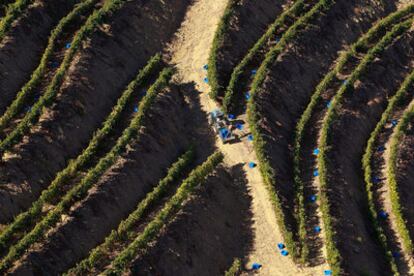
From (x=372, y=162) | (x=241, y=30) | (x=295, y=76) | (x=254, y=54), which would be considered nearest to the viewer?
(x=372, y=162)

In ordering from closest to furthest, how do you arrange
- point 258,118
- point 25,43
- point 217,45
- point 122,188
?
1. point 122,188
2. point 258,118
3. point 25,43
4. point 217,45

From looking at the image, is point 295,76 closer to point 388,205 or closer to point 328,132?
point 328,132

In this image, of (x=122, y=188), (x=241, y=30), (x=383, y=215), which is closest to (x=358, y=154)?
(x=383, y=215)

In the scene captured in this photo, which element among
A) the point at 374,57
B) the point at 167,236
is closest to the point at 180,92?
the point at 167,236

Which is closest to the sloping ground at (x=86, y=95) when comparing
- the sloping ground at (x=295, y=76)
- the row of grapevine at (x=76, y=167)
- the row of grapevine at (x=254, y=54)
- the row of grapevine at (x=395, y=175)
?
the row of grapevine at (x=76, y=167)

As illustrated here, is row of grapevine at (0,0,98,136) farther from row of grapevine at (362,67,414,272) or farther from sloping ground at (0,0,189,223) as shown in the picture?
row of grapevine at (362,67,414,272)

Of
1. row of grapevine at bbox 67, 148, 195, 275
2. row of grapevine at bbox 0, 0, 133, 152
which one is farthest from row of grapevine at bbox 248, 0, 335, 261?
row of grapevine at bbox 0, 0, 133, 152
